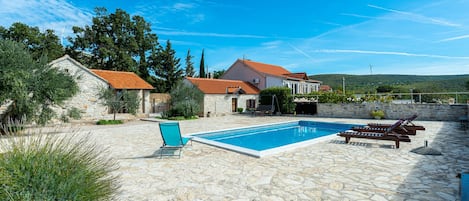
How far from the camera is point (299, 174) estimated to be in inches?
198

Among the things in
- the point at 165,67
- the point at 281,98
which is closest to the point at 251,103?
the point at 281,98

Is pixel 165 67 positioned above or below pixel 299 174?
above

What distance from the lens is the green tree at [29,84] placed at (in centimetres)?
980

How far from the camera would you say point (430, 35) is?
1545 centimetres

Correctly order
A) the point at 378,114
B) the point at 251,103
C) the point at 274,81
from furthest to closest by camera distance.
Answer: the point at 274,81
the point at 251,103
the point at 378,114

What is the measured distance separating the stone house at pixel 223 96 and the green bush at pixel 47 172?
19.2 m

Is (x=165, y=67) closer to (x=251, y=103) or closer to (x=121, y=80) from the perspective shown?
(x=121, y=80)

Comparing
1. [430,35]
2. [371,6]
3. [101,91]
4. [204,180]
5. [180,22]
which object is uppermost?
[180,22]

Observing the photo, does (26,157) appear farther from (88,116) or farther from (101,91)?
(88,116)

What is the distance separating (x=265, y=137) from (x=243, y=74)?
736 inches

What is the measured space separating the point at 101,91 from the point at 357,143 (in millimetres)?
17876

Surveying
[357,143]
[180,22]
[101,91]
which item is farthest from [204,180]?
[180,22]

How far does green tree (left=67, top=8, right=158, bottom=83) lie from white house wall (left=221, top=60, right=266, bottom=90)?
12868 millimetres

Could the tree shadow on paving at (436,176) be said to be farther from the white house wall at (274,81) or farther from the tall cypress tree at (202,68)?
the tall cypress tree at (202,68)
